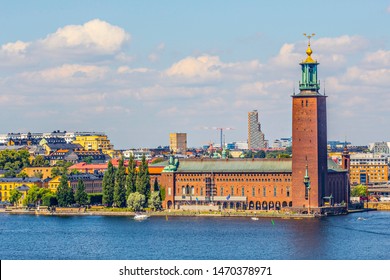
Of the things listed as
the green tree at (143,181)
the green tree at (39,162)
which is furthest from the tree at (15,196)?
the green tree at (39,162)

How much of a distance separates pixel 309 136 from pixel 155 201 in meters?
14.0

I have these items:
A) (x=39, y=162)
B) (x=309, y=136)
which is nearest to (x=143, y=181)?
(x=309, y=136)

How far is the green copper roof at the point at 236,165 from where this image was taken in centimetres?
10725

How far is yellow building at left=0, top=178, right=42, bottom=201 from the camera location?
132212 millimetres

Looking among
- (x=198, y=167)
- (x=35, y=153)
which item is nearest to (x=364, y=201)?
(x=198, y=167)

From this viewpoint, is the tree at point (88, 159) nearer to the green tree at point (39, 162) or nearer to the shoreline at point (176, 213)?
the green tree at point (39, 162)

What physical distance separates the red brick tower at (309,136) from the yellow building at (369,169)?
57758 millimetres

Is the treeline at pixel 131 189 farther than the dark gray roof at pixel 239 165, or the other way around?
the treeline at pixel 131 189

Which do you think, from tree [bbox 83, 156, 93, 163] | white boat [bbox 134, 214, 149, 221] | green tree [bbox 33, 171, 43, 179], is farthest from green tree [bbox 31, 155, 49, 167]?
white boat [bbox 134, 214, 149, 221]

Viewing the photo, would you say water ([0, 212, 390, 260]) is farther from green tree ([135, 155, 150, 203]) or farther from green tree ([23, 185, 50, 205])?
green tree ([23, 185, 50, 205])

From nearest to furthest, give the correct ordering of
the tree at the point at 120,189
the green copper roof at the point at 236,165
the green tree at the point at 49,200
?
the green copper roof at the point at 236,165 < the tree at the point at 120,189 < the green tree at the point at 49,200

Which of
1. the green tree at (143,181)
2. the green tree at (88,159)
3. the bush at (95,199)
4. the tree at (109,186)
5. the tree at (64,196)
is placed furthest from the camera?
the green tree at (88,159)

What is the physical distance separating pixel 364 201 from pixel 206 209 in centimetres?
1811
